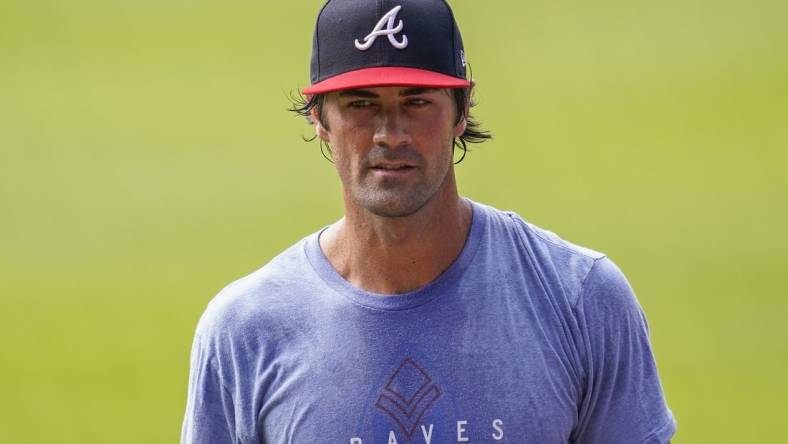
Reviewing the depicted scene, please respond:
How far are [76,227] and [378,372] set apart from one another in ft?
4.89

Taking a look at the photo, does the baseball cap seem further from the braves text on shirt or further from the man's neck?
the braves text on shirt

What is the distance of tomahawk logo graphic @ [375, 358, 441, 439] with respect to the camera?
4.75ft

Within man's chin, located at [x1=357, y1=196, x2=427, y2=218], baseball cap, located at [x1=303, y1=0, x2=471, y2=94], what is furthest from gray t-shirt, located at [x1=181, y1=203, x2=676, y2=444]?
baseball cap, located at [x1=303, y1=0, x2=471, y2=94]

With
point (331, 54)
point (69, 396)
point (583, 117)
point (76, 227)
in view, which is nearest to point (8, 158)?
point (76, 227)

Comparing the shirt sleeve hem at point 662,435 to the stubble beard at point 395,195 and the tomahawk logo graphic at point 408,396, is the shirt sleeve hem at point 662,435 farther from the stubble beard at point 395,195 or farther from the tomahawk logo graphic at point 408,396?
the stubble beard at point 395,195

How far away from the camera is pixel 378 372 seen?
1.48 meters

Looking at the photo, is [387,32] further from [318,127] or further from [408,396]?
[408,396]

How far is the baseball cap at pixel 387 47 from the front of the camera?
4.86 ft

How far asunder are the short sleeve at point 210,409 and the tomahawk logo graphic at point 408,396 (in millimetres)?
215

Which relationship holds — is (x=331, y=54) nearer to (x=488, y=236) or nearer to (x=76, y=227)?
(x=488, y=236)

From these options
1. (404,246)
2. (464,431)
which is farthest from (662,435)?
(404,246)

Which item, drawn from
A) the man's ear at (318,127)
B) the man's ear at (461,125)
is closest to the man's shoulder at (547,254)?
the man's ear at (461,125)

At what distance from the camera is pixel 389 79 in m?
1.46

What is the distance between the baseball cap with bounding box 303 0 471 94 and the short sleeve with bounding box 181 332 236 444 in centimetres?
39
